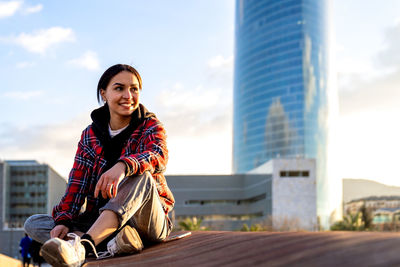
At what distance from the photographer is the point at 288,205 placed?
5456cm

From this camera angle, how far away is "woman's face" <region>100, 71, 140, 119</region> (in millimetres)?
2781

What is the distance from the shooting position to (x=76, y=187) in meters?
2.74

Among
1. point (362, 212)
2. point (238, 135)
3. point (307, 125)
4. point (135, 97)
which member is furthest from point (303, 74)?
point (135, 97)

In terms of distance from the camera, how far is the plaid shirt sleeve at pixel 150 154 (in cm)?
227

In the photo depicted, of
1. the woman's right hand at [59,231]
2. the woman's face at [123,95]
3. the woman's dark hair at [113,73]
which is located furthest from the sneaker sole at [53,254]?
the woman's dark hair at [113,73]

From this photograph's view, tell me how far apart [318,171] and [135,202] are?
80.7 metres

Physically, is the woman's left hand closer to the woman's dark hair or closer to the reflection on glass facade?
the woman's dark hair

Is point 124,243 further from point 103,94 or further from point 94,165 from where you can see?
point 103,94

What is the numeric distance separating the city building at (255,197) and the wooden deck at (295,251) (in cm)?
Result: 4789

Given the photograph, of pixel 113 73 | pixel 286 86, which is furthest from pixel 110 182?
pixel 286 86

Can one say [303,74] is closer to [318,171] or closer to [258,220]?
[318,171]

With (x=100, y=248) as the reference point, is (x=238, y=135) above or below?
above

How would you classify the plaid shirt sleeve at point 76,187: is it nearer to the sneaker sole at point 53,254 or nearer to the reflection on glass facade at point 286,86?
the sneaker sole at point 53,254

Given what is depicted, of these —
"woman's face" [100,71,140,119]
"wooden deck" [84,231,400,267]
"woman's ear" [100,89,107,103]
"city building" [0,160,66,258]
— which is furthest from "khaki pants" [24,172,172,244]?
"city building" [0,160,66,258]
